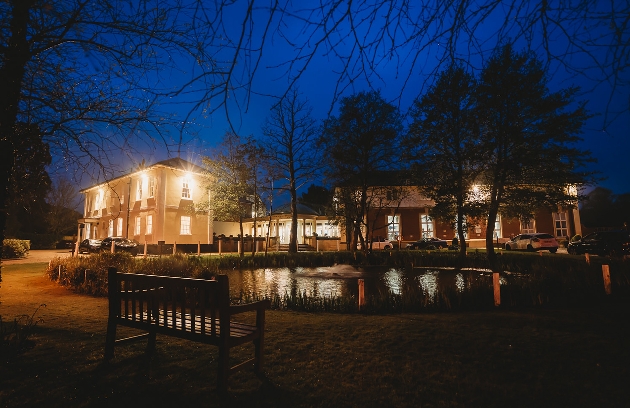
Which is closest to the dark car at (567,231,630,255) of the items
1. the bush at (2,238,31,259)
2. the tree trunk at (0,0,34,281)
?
the tree trunk at (0,0,34,281)

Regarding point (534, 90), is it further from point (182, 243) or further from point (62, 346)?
point (182, 243)

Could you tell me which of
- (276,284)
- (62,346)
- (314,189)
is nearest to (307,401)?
(62,346)

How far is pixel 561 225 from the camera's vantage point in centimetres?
3438

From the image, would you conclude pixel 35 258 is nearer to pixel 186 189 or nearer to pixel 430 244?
pixel 186 189

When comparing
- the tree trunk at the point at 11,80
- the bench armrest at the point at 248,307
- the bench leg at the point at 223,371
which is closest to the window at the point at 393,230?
the bench armrest at the point at 248,307

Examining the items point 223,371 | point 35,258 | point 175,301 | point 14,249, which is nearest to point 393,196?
point 175,301

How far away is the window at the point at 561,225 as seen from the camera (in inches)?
1341

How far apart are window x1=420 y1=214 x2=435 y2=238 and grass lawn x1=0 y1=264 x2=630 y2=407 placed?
101 feet

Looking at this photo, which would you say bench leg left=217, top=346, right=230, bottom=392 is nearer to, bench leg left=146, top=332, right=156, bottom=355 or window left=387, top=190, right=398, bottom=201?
bench leg left=146, top=332, right=156, bottom=355

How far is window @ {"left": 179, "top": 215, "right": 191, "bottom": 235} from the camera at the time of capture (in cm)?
3145

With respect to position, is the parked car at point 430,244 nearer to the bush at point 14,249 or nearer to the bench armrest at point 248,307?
the bench armrest at point 248,307

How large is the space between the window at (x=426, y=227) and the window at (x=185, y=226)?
2381 centimetres

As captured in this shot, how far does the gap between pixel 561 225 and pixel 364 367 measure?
39026 millimetres

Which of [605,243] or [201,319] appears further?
[605,243]
